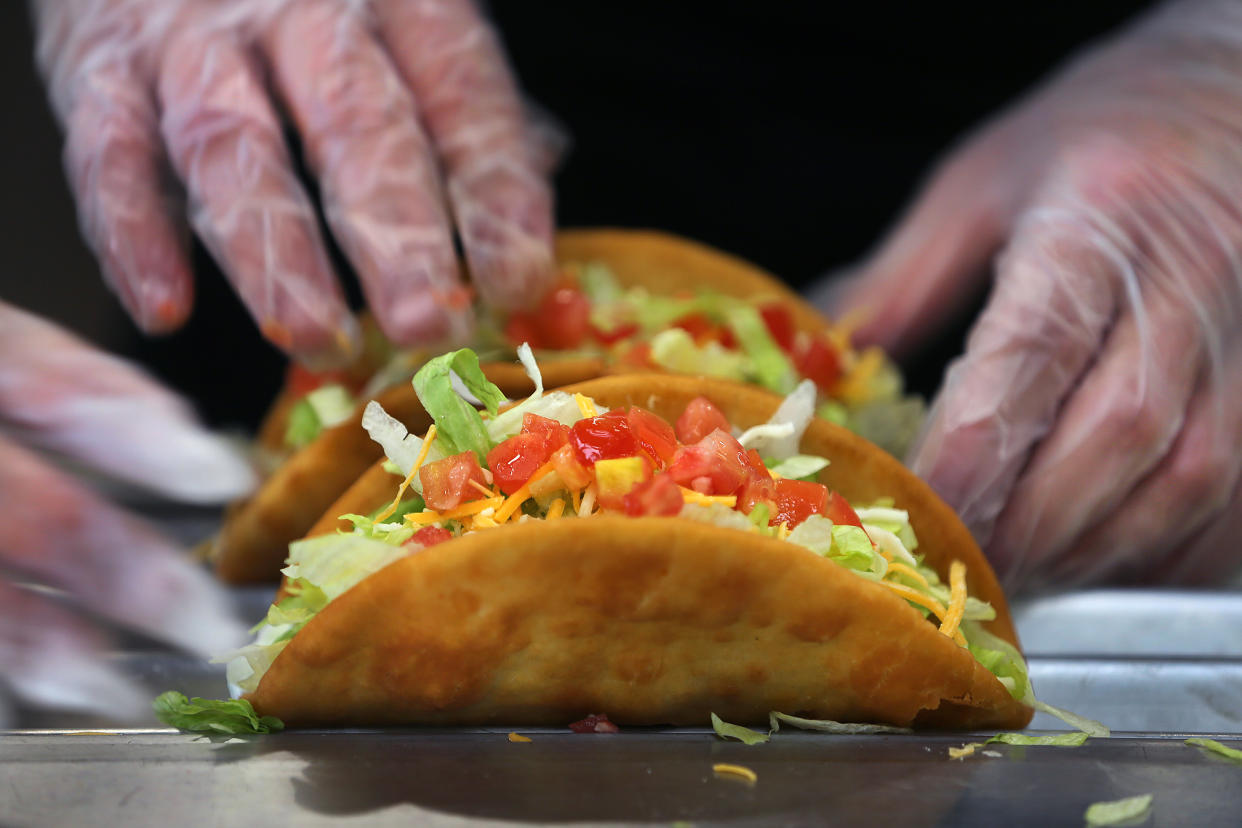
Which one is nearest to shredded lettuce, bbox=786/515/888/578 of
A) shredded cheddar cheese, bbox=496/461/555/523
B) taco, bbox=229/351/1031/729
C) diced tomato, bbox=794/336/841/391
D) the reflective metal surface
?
taco, bbox=229/351/1031/729

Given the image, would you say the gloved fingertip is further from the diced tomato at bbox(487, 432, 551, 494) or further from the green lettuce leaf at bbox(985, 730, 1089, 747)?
the green lettuce leaf at bbox(985, 730, 1089, 747)

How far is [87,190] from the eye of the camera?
6.32 feet

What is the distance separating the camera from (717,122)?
311cm

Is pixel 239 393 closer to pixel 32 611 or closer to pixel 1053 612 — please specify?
pixel 32 611

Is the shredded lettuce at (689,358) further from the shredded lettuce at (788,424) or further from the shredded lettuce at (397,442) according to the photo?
the shredded lettuce at (397,442)

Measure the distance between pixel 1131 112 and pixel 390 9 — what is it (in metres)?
1.58

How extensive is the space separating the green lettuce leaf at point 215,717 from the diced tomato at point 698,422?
645 mm

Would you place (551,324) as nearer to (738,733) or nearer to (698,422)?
(698,422)

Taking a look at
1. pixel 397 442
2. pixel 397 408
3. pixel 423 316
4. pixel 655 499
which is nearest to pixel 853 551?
pixel 655 499

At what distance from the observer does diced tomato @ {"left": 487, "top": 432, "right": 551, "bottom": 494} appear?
1.31 meters

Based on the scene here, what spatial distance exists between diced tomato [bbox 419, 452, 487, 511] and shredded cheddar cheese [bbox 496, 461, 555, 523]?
0.06m

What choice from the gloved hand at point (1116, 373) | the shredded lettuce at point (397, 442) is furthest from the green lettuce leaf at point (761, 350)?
the shredded lettuce at point (397, 442)

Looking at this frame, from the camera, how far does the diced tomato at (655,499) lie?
1.20 meters

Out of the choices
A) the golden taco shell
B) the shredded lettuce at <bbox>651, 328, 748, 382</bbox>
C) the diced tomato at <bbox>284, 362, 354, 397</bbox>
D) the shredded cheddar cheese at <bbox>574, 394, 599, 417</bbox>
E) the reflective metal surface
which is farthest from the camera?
the diced tomato at <bbox>284, 362, 354, 397</bbox>
